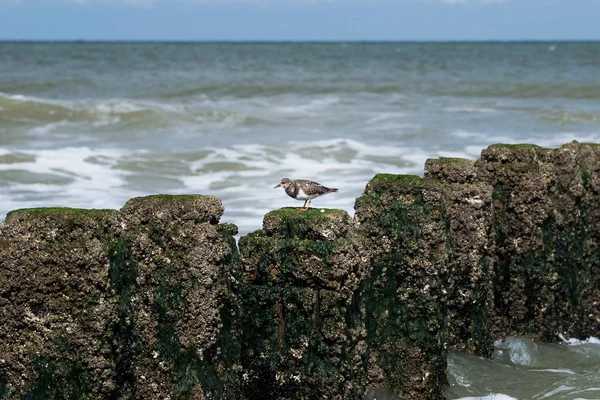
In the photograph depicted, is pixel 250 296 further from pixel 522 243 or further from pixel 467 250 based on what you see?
pixel 522 243

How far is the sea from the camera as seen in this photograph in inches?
269

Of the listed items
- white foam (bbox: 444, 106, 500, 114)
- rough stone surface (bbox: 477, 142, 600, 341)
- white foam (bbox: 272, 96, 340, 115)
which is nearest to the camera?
rough stone surface (bbox: 477, 142, 600, 341)

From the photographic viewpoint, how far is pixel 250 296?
4.60m

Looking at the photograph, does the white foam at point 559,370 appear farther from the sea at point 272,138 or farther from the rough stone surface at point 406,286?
the rough stone surface at point 406,286

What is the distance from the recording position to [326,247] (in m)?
4.43

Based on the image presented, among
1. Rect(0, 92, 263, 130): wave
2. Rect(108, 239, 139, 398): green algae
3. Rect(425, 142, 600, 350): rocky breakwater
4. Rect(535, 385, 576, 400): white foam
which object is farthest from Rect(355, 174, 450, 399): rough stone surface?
Rect(0, 92, 263, 130): wave

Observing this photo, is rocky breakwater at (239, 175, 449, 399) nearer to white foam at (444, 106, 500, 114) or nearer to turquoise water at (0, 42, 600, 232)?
turquoise water at (0, 42, 600, 232)

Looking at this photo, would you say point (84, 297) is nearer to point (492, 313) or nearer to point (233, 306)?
point (233, 306)

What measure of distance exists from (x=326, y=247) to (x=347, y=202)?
21.7ft

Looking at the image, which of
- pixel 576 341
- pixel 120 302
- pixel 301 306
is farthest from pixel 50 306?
pixel 576 341

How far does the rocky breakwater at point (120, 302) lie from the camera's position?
3934 mm

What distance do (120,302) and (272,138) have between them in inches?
544

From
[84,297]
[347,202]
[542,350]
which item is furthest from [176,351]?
[347,202]

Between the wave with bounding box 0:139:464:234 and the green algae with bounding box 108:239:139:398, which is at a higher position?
the wave with bounding box 0:139:464:234
